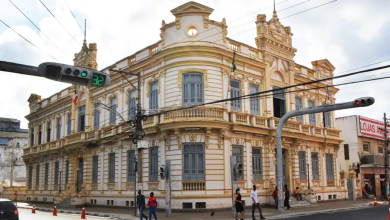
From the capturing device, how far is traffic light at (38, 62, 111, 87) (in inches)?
466

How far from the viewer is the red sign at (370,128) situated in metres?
47.6

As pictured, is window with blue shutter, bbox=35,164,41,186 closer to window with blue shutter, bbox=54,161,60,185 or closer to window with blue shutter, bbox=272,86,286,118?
window with blue shutter, bbox=54,161,60,185

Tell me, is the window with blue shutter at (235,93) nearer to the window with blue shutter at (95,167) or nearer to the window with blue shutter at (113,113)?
the window with blue shutter at (113,113)

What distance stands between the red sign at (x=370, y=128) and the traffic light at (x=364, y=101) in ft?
100

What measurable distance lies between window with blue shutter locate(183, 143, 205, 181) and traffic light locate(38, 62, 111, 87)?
558 inches

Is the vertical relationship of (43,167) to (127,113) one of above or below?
below

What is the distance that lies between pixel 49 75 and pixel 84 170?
26.3 m

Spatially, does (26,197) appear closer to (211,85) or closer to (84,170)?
(84,170)

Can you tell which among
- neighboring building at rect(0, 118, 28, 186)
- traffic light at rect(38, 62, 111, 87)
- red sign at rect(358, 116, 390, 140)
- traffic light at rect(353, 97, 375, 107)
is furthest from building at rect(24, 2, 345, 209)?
neighboring building at rect(0, 118, 28, 186)

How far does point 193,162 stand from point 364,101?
38.7ft

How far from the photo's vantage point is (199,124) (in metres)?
25.9

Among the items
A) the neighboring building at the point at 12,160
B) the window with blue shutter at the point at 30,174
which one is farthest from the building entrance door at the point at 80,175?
the neighboring building at the point at 12,160

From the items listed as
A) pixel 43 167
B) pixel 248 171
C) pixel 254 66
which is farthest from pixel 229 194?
pixel 43 167

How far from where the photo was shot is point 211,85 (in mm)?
27516
